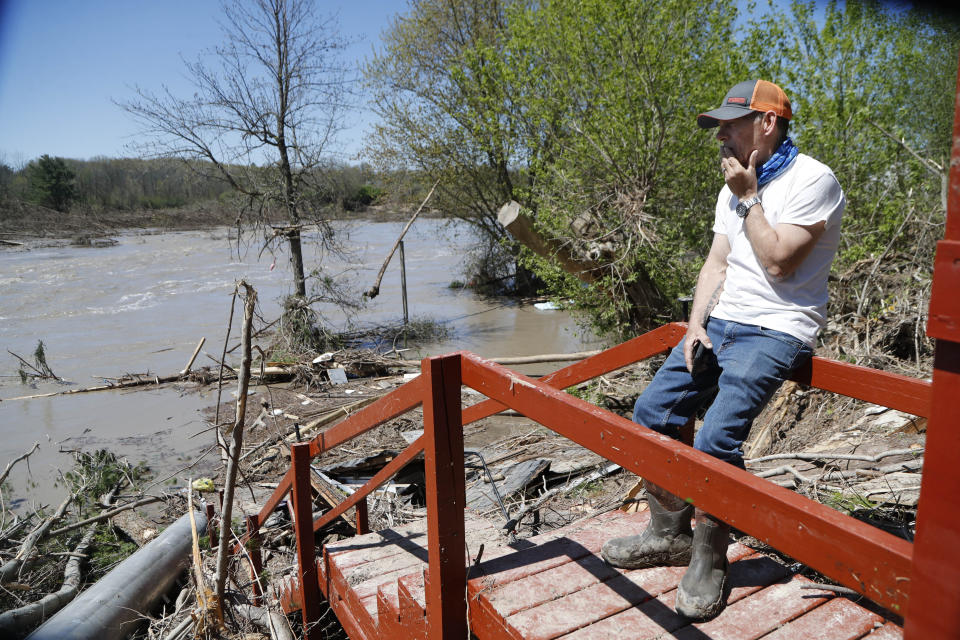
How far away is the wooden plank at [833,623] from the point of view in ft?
6.23

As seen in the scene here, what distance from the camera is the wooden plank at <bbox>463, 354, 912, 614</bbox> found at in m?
0.94

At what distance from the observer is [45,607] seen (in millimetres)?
4066

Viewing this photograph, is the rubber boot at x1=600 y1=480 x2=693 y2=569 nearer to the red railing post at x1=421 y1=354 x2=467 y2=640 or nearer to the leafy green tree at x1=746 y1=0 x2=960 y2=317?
the red railing post at x1=421 y1=354 x2=467 y2=640

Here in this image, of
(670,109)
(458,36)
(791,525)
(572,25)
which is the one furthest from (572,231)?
(458,36)

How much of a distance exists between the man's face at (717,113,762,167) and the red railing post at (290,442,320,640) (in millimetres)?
2343

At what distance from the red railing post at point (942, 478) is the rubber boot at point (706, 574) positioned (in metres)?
1.15

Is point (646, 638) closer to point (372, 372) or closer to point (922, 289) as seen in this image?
point (922, 289)

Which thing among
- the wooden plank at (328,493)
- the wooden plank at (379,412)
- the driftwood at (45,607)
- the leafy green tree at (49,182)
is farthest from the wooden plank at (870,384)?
the leafy green tree at (49,182)

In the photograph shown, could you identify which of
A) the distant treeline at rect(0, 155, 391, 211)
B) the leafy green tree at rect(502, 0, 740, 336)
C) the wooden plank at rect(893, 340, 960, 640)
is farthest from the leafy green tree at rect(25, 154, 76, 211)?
the wooden plank at rect(893, 340, 960, 640)

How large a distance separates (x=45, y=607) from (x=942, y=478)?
4.97 meters

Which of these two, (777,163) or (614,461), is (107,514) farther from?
(777,163)

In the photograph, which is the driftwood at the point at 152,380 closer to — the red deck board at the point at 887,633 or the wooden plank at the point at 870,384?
the wooden plank at the point at 870,384

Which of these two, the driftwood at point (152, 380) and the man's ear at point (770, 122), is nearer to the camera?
the man's ear at point (770, 122)

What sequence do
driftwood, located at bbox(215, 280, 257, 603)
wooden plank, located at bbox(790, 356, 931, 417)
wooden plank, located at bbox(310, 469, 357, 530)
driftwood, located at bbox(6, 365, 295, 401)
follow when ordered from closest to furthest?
1. wooden plank, located at bbox(790, 356, 931, 417)
2. driftwood, located at bbox(215, 280, 257, 603)
3. wooden plank, located at bbox(310, 469, 357, 530)
4. driftwood, located at bbox(6, 365, 295, 401)
